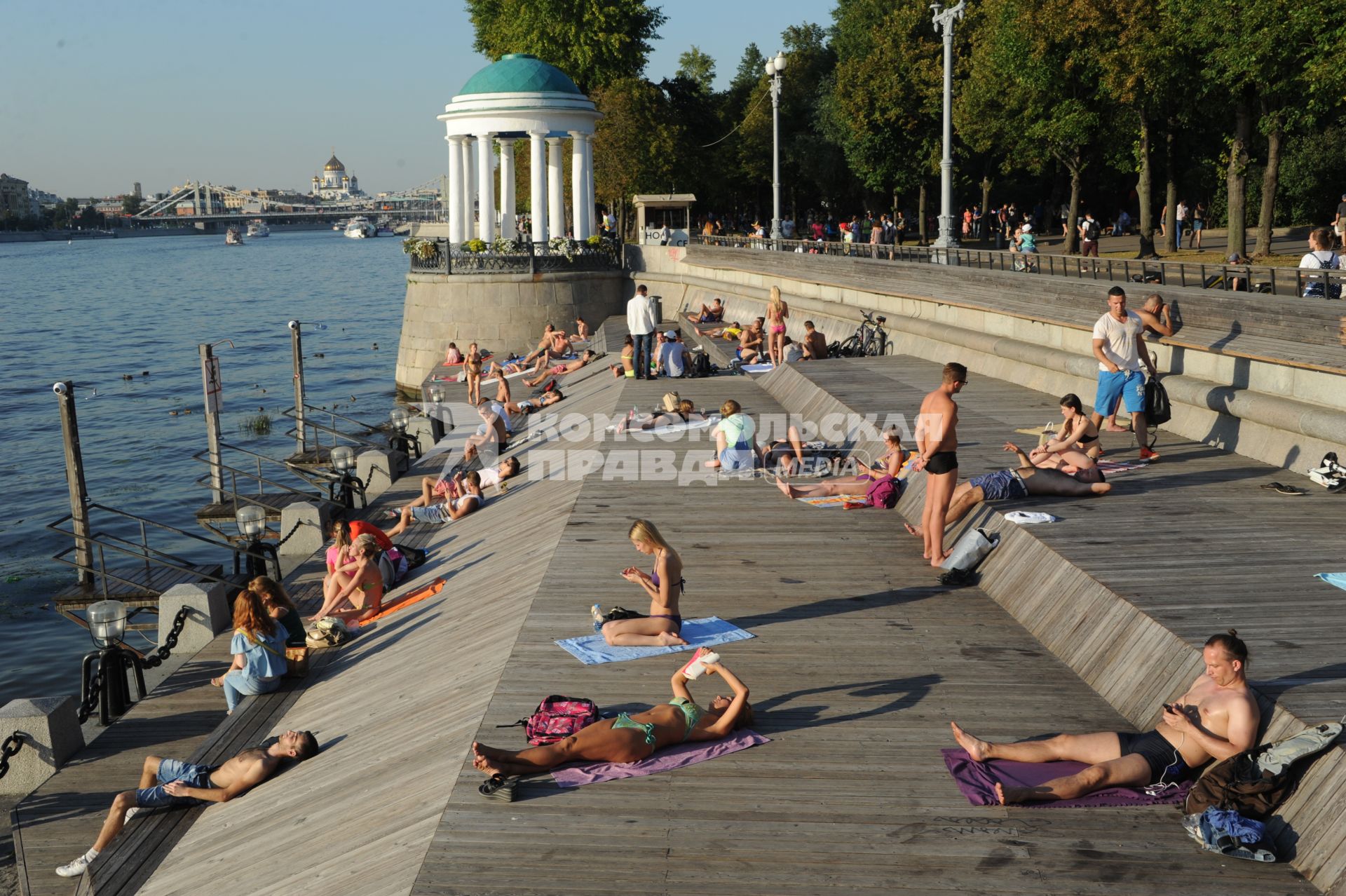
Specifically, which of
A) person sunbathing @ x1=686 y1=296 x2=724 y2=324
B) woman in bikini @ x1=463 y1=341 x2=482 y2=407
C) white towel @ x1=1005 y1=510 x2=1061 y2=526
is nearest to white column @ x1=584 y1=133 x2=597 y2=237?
person sunbathing @ x1=686 y1=296 x2=724 y2=324

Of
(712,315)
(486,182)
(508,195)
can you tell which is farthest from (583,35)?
(712,315)

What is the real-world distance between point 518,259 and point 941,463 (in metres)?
34.2

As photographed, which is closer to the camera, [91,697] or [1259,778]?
[1259,778]

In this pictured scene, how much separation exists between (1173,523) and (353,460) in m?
17.3

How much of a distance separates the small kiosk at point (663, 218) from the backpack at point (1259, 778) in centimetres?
4280

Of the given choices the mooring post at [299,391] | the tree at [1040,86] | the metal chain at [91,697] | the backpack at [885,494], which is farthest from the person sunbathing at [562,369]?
the metal chain at [91,697]

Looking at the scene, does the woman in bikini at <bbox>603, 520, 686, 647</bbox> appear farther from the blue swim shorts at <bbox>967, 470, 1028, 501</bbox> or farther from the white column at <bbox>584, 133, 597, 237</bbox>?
the white column at <bbox>584, 133, 597, 237</bbox>

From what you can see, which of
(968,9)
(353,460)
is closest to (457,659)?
(353,460)

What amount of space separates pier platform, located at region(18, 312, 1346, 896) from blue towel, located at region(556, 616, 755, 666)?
0.13 metres

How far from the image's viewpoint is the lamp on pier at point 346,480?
23000mm

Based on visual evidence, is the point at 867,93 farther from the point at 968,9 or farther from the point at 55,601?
the point at 55,601

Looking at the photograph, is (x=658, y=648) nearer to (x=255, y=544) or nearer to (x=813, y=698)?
(x=813, y=698)

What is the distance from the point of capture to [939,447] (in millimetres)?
10625

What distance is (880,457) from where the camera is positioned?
1504 centimetres
